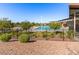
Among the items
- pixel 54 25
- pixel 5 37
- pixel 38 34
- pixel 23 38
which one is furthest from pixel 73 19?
pixel 5 37

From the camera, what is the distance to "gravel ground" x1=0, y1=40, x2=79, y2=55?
37.4 feet

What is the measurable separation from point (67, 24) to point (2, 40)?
2.09 metres

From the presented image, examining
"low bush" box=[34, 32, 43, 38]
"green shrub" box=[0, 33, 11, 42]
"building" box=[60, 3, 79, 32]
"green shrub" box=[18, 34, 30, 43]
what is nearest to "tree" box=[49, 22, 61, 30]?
"building" box=[60, 3, 79, 32]

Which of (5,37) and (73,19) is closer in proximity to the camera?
(5,37)

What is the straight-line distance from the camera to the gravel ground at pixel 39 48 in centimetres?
1140

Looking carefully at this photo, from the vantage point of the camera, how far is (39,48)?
37.6ft

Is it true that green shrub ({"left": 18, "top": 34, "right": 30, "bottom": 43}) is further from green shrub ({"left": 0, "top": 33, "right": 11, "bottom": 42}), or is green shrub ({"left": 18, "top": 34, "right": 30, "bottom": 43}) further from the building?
the building

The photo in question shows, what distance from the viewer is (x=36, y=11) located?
37.4 feet

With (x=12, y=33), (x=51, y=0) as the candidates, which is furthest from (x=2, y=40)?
(x=51, y=0)

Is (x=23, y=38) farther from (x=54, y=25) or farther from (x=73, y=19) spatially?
(x=73, y=19)

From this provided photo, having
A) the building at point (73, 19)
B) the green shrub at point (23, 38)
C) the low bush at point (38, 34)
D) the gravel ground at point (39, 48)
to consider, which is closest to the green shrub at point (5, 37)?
the gravel ground at point (39, 48)

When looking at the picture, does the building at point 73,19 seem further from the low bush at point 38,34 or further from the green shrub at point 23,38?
the green shrub at point 23,38

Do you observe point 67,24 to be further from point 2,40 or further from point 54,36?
point 2,40

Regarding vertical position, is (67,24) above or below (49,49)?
above
